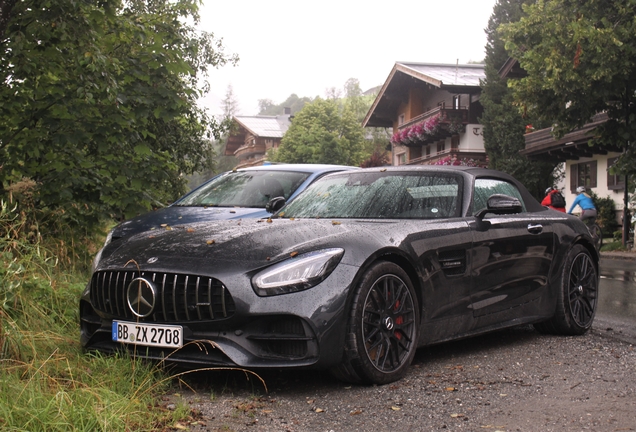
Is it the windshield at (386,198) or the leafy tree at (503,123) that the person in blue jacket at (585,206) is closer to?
the windshield at (386,198)

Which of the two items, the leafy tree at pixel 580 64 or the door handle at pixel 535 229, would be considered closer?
the door handle at pixel 535 229

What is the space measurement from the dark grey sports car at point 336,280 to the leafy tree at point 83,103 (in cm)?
401

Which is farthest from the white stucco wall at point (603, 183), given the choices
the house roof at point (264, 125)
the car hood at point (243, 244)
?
the house roof at point (264, 125)

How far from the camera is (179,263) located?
4984 millimetres

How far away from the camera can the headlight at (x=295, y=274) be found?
4.76 m

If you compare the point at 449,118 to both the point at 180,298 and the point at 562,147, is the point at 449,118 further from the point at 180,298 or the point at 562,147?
the point at 180,298

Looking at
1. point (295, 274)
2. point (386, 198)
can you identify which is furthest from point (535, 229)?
point (295, 274)

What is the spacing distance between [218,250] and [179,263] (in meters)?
0.24

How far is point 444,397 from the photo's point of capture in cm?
484

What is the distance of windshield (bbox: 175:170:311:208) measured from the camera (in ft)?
31.7

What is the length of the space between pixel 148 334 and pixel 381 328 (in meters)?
1.36

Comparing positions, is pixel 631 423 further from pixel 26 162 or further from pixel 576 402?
pixel 26 162

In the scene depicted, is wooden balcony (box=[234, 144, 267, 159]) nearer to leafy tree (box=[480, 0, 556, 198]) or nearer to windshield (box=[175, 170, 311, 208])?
leafy tree (box=[480, 0, 556, 198])

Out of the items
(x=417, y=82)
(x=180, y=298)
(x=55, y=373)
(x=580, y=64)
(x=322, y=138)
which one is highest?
(x=417, y=82)
